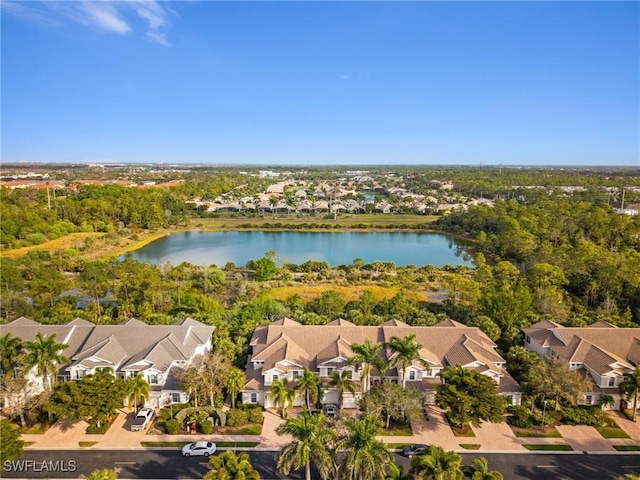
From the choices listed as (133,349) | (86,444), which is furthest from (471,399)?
(133,349)

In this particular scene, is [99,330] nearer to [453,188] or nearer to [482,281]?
[482,281]

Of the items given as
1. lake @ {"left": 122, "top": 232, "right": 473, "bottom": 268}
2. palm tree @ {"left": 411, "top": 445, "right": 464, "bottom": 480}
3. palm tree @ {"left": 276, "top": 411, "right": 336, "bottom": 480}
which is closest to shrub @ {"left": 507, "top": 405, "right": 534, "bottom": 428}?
palm tree @ {"left": 411, "top": 445, "right": 464, "bottom": 480}

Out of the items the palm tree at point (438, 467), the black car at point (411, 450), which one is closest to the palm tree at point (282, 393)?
the black car at point (411, 450)

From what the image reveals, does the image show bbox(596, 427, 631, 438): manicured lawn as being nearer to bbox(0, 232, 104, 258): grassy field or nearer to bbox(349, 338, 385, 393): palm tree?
bbox(349, 338, 385, 393): palm tree

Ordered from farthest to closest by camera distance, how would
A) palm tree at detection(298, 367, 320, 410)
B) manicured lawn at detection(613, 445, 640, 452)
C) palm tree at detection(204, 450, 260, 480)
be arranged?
1. palm tree at detection(298, 367, 320, 410)
2. manicured lawn at detection(613, 445, 640, 452)
3. palm tree at detection(204, 450, 260, 480)

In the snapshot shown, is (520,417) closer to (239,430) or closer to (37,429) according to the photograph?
(239,430)

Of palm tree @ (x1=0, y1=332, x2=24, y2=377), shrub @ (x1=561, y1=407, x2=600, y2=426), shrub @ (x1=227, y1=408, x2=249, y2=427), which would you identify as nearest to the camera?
shrub @ (x1=227, y1=408, x2=249, y2=427)

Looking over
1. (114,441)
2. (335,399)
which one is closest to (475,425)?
(335,399)
